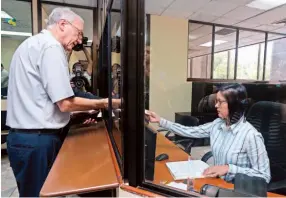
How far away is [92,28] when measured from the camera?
3824mm

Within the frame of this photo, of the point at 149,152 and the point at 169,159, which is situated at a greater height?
the point at 149,152

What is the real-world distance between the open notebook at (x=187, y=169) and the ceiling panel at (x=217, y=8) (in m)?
3.25

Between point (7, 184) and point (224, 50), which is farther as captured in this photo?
point (224, 50)

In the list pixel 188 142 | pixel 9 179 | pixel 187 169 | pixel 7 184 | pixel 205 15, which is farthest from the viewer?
pixel 205 15

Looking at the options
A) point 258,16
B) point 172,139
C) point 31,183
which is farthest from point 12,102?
point 258,16

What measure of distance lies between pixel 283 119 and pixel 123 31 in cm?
143

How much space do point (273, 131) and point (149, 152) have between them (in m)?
1.15

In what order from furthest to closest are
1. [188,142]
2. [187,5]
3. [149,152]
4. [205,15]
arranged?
[205,15] → [187,5] → [188,142] → [149,152]

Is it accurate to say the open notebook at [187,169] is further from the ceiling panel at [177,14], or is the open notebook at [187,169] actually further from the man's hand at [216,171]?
the ceiling panel at [177,14]

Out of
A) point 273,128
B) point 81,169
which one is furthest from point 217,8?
point 81,169

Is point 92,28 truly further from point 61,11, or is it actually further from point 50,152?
point 50,152

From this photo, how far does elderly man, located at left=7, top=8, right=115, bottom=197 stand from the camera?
1111 mm

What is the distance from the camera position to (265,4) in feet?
12.0

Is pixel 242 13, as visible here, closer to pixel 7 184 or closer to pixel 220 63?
pixel 220 63
